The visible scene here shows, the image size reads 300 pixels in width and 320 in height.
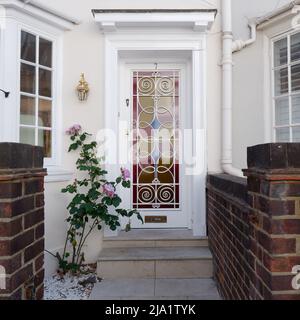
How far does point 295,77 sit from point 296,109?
0.41 meters

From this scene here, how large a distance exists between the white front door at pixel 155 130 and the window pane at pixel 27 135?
3.85ft

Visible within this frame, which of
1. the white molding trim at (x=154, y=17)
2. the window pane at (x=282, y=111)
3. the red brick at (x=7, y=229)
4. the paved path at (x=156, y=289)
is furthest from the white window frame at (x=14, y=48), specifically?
the window pane at (x=282, y=111)

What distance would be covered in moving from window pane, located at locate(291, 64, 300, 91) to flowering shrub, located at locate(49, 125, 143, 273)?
2.41 meters

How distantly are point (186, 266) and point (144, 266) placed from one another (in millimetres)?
471

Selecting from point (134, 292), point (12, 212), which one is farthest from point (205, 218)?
point (12, 212)

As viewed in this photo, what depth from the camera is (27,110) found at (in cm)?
377

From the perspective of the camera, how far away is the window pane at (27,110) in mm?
3721

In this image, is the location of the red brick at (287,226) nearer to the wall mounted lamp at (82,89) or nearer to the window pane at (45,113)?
the wall mounted lamp at (82,89)

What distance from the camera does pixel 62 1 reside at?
404 centimetres

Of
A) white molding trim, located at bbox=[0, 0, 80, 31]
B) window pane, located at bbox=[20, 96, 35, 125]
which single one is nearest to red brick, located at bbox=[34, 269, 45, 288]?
window pane, located at bbox=[20, 96, 35, 125]

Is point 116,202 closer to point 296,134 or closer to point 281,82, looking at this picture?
point 296,134

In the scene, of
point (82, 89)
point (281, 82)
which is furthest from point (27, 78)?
point (281, 82)

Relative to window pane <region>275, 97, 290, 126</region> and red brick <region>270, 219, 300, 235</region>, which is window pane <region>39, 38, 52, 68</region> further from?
red brick <region>270, 219, 300, 235</region>

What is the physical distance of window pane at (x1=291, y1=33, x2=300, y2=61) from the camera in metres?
3.99
